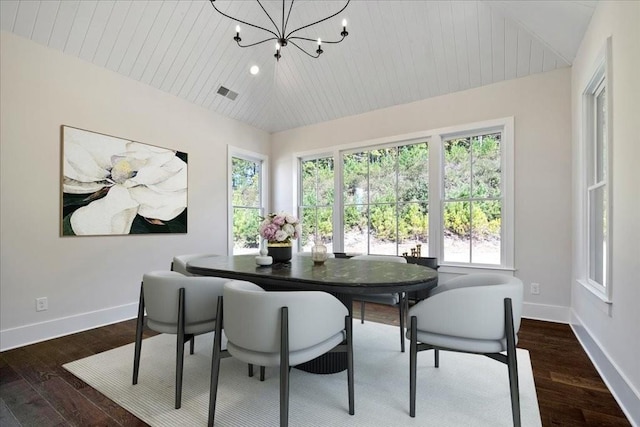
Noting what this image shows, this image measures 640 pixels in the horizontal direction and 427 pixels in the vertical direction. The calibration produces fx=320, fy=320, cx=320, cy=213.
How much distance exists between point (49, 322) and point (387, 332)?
125 inches

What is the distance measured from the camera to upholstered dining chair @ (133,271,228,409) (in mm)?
1818

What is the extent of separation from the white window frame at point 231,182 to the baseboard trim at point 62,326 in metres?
1.59

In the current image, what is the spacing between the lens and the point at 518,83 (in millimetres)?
3574

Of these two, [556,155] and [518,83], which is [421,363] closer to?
[556,155]

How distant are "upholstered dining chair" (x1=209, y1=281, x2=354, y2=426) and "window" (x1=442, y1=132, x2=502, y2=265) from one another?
2875 mm

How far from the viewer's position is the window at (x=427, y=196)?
148 inches

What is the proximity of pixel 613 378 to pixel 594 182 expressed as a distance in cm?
164

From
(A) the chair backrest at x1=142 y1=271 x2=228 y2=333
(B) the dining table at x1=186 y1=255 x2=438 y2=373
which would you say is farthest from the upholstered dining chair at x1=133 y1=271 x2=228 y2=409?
(B) the dining table at x1=186 y1=255 x2=438 y2=373

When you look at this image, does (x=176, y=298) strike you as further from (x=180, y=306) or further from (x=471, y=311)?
(x=471, y=311)

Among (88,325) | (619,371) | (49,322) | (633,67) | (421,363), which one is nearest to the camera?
(633,67)

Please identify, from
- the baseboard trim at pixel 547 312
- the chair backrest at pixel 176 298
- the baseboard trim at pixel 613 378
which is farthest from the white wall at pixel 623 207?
the chair backrest at pixel 176 298

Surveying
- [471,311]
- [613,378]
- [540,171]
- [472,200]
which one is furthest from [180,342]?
[540,171]

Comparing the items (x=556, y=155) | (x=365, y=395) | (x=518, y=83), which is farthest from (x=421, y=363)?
(x=518, y=83)

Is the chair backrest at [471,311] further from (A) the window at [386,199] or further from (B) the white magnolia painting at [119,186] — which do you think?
(B) the white magnolia painting at [119,186]
